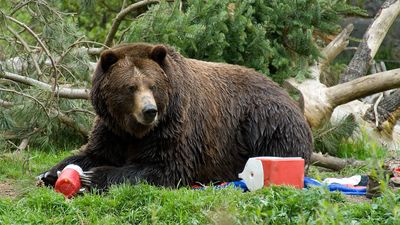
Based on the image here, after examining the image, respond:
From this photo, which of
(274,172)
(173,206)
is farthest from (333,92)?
(173,206)

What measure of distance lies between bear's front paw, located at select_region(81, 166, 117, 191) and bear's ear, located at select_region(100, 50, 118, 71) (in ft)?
2.77

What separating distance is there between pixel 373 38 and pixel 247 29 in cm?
237

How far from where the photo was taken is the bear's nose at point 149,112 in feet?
18.9

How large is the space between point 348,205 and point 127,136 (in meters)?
2.04

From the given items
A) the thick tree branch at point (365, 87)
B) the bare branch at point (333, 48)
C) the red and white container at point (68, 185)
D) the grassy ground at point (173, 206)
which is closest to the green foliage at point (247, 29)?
the bare branch at point (333, 48)

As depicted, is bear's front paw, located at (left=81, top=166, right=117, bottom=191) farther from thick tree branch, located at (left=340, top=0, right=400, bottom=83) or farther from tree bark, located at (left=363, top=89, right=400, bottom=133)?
thick tree branch, located at (left=340, top=0, right=400, bottom=83)

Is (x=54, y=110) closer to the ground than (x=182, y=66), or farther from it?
closer to the ground

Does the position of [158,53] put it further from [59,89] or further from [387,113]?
[387,113]

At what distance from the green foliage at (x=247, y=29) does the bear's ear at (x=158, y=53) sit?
7.55ft

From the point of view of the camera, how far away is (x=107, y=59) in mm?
6145

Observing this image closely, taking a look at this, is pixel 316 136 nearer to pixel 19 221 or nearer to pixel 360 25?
pixel 19 221

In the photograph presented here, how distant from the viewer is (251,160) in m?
6.09

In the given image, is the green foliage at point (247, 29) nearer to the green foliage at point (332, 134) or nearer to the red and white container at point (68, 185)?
the green foliage at point (332, 134)

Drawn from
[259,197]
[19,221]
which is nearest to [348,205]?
[259,197]
